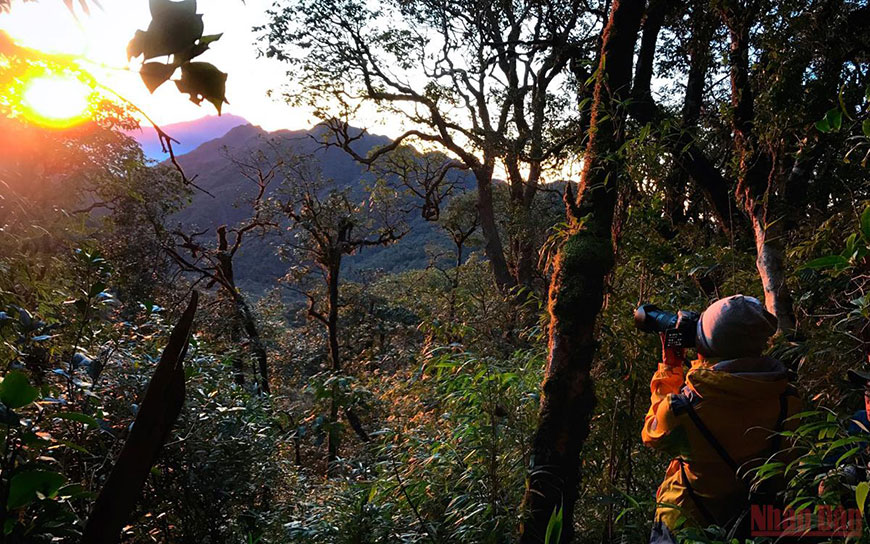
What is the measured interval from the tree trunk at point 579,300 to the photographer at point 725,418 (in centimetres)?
51

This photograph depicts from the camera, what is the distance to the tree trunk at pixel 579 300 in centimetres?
203

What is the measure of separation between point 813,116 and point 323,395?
13.1ft

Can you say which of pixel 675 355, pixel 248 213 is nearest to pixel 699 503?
pixel 675 355

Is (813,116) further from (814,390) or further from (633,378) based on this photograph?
(633,378)

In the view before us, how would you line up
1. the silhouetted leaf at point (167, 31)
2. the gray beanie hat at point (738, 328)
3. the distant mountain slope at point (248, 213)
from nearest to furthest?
the silhouetted leaf at point (167, 31)
the gray beanie hat at point (738, 328)
the distant mountain slope at point (248, 213)

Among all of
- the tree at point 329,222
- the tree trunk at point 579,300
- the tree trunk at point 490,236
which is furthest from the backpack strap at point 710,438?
the tree at point 329,222

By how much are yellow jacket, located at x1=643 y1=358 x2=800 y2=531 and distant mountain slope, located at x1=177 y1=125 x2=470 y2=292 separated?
2807cm

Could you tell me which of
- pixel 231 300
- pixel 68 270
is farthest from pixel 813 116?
pixel 231 300

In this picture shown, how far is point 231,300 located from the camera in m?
10.8

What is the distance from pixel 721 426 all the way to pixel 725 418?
0.03 meters

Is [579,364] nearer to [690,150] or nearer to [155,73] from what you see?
[155,73]

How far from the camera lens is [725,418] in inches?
59.2

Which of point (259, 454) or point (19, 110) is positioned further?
point (259, 454)

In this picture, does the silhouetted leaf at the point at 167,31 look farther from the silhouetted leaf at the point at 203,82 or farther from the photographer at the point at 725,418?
the photographer at the point at 725,418
